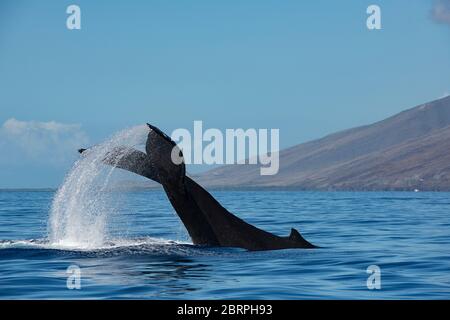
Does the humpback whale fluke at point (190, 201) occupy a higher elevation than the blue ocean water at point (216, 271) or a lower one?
higher

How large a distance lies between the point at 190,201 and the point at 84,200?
11.5 feet

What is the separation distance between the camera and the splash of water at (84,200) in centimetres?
1519

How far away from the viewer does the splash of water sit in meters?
15.2

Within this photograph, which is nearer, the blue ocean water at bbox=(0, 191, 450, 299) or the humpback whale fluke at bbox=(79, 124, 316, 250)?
the blue ocean water at bbox=(0, 191, 450, 299)

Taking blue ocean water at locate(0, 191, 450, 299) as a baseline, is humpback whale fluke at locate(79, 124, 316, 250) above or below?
above

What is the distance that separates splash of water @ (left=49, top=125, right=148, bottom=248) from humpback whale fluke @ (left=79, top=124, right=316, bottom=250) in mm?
229

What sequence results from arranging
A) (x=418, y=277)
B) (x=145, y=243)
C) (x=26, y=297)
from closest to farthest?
(x=26, y=297) < (x=418, y=277) < (x=145, y=243)

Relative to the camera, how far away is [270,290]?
40.1 ft

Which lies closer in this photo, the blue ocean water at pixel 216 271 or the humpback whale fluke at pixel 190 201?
the blue ocean water at pixel 216 271

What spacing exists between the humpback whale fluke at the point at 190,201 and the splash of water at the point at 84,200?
23 cm
